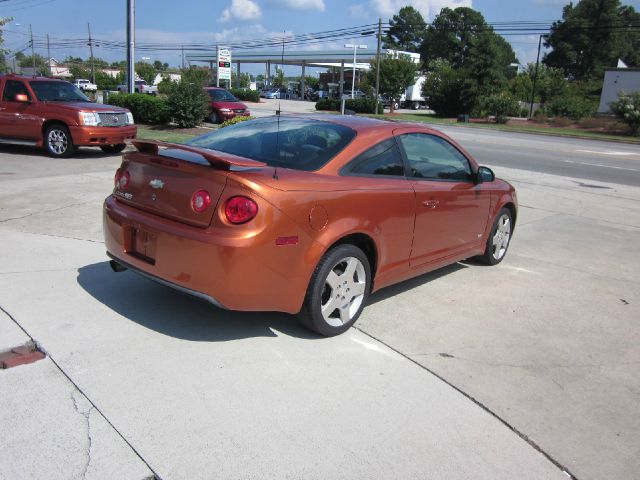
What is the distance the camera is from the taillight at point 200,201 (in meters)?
3.65

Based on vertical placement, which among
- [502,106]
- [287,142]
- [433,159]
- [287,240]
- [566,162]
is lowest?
[566,162]

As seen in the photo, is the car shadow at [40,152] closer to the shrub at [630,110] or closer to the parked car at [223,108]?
the parked car at [223,108]

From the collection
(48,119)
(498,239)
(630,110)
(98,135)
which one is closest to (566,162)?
(498,239)

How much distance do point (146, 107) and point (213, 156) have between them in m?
18.5

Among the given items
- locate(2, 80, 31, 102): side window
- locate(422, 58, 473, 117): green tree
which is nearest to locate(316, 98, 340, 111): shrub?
locate(422, 58, 473, 117): green tree

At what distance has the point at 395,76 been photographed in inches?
2114

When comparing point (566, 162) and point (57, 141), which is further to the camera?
point (566, 162)

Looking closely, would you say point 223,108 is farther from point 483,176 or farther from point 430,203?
point 430,203

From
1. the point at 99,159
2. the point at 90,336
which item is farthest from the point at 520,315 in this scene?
the point at 99,159

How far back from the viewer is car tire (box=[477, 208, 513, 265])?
6.14 meters

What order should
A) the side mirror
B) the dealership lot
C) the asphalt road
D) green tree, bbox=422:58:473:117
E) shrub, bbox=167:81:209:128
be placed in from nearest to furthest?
1. the dealership lot
2. the side mirror
3. the asphalt road
4. shrub, bbox=167:81:209:128
5. green tree, bbox=422:58:473:117

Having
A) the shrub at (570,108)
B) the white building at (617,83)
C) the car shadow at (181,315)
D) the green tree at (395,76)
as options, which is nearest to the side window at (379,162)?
the car shadow at (181,315)

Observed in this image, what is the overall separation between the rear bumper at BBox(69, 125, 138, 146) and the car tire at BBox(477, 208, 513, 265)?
907cm

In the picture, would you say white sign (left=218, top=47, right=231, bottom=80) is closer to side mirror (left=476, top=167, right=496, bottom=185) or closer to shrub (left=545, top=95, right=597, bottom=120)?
shrub (left=545, top=95, right=597, bottom=120)
